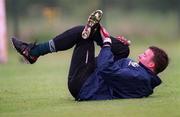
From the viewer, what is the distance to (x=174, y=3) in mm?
28219

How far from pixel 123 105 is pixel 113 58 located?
29.4 inches

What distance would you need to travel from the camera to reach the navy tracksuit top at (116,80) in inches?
336

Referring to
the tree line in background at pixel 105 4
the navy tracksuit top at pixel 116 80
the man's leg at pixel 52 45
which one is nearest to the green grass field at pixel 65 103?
the navy tracksuit top at pixel 116 80

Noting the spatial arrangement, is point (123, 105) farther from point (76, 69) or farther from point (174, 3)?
point (174, 3)

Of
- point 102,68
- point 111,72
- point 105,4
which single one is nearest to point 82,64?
point 102,68

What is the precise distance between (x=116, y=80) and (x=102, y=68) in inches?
8.0

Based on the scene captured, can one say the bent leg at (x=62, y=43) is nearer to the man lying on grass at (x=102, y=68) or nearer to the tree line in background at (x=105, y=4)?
the man lying on grass at (x=102, y=68)

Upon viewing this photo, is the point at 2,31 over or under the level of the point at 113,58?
under

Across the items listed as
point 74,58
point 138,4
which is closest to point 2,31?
point 138,4

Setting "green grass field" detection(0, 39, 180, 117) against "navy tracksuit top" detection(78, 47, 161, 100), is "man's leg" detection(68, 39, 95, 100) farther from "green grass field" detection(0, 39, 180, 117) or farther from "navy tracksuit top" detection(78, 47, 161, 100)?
"green grass field" detection(0, 39, 180, 117)

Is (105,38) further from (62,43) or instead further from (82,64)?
(62,43)

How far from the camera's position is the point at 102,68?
8.53 m

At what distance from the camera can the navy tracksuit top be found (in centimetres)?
853

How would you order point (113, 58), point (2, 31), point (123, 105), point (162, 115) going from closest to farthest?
1. point (162, 115)
2. point (123, 105)
3. point (113, 58)
4. point (2, 31)
